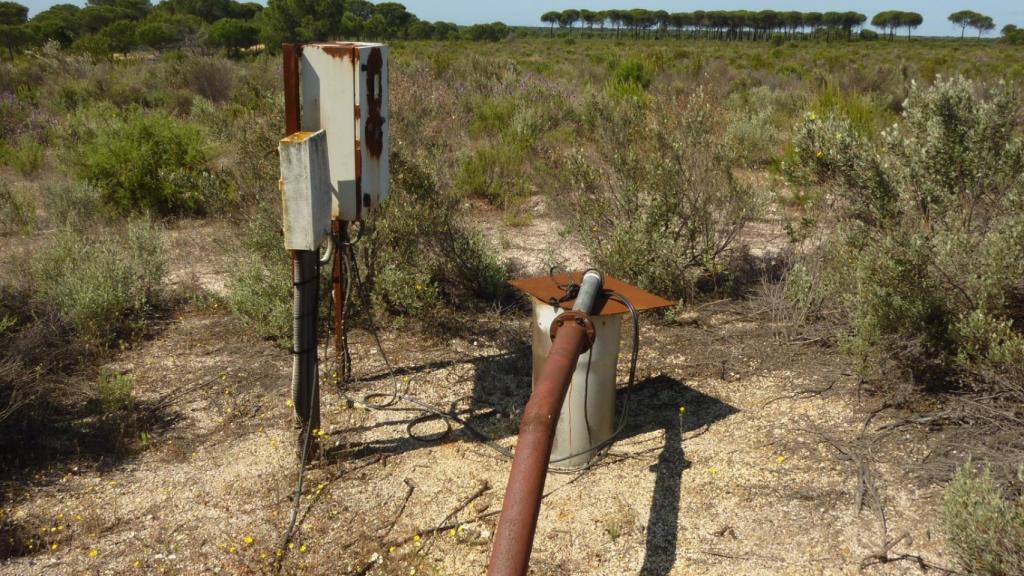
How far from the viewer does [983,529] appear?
9.28 ft

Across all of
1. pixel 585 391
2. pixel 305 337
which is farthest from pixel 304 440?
pixel 585 391

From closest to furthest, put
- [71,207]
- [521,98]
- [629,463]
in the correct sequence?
[629,463] → [71,207] → [521,98]

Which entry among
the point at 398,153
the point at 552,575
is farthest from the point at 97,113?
the point at 552,575

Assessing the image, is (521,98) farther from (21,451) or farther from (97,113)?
(21,451)

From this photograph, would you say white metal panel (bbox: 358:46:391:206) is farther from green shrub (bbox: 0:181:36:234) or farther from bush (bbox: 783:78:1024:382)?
green shrub (bbox: 0:181:36:234)

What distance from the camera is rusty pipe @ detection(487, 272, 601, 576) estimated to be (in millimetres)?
2484

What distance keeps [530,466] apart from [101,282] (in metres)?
4.28

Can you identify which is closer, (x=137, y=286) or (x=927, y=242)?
(x=927, y=242)

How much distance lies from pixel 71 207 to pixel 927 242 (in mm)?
7924

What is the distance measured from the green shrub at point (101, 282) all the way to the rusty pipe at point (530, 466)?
3702 mm

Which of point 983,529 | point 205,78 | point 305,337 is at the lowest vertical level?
point 983,529

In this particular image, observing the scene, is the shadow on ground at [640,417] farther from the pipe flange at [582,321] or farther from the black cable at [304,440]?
the pipe flange at [582,321]

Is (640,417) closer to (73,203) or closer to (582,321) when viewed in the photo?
(582,321)

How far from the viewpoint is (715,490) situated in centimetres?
386
